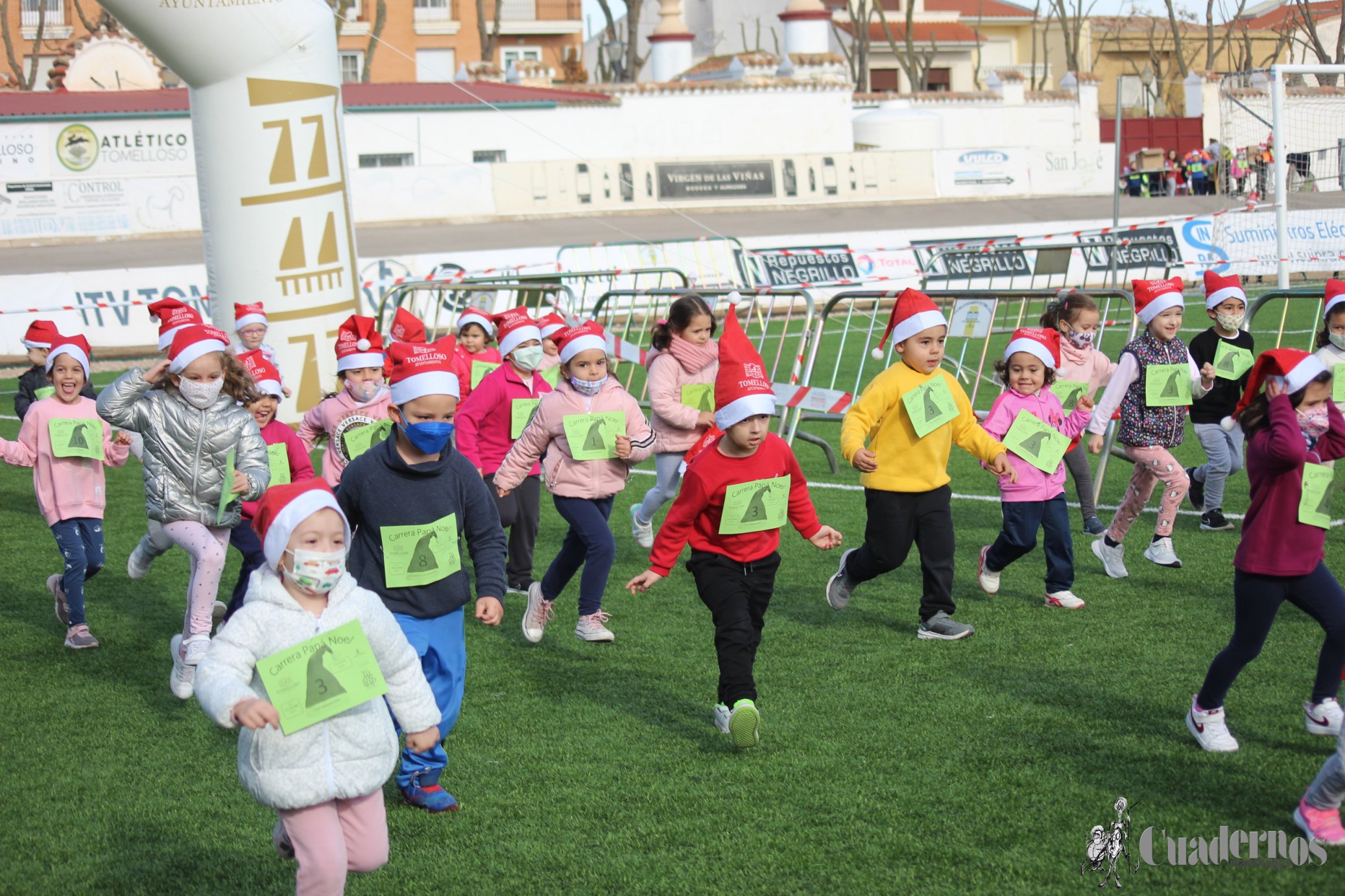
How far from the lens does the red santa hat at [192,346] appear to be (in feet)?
20.4

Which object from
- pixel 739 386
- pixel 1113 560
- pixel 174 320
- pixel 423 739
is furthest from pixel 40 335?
pixel 1113 560

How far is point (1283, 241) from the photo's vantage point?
13.3m

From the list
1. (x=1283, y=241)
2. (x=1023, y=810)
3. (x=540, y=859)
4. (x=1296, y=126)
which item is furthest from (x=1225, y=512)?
(x=1296, y=126)

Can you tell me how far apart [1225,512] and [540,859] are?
689cm

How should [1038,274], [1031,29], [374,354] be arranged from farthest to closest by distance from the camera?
[1031,29] → [1038,274] → [374,354]

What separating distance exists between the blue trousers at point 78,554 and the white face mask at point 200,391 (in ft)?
6.25

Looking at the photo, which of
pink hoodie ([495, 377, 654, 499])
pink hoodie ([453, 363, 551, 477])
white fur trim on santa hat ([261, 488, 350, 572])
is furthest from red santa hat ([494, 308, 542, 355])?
white fur trim on santa hat ([261, 488, 350, 572])

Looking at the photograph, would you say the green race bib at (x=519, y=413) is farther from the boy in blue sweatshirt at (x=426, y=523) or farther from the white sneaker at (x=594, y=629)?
the boy in blue sweatshirt at (x=426, y=523)

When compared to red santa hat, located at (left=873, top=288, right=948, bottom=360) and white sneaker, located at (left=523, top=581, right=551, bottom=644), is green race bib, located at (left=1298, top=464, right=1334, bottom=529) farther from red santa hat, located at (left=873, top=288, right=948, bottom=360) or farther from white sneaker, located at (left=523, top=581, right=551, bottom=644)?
white sneaker, located at (left=523, top=581, right=551, bottom=644)

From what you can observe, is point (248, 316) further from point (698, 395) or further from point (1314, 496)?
point (1314, 496)

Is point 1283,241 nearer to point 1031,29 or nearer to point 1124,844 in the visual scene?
point 1124,844

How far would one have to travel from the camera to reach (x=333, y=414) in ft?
27.0

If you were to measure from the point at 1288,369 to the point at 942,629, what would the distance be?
2.82 metres

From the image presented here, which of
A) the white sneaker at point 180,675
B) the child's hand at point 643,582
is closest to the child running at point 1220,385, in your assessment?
the child's hand at point 643,582
